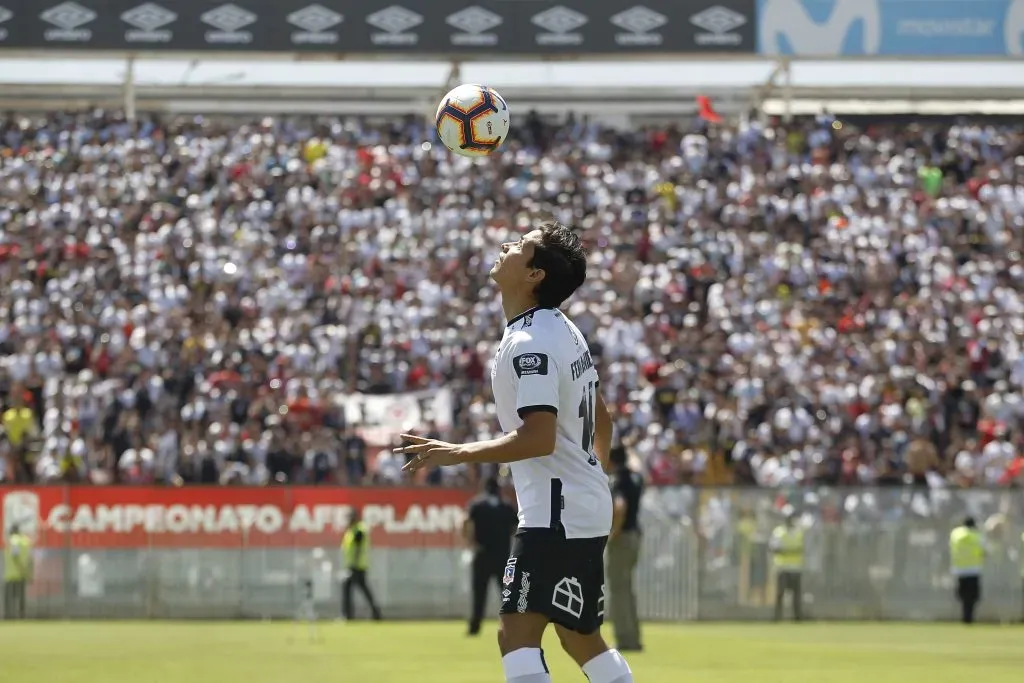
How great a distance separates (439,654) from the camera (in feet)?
60.8

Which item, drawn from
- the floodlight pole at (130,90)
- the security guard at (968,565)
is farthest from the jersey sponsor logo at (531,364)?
the floodlight pole at (130,90)

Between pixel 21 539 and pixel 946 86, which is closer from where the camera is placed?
pixel 21 539

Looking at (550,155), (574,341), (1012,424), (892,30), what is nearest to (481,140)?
(574,341)

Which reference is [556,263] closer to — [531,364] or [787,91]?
[531,364]

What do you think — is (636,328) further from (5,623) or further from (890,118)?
(890,118)

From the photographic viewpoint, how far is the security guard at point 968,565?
2595cm

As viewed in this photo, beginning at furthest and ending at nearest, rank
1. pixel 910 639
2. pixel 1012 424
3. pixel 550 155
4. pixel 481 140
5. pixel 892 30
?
1. pixel 892 30
2. pixel 550 155
3. pixel 1012 424
4. pixel 910 639
5. pixel 481 140

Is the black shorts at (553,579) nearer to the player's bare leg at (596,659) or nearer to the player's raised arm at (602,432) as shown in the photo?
the player's bare leg at (596,659)

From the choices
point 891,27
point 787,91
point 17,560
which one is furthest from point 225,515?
point 891,27

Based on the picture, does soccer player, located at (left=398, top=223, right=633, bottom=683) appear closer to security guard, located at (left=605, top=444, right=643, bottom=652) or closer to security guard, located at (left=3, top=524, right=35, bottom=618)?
security guard, located at (left=605, top=444, right=643, bottom=652)

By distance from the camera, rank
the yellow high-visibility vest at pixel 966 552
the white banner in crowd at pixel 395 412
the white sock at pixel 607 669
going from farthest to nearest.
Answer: the white banner in crowd at pixel 395 412
the yellow high-visibility vest at pixel 966 552
the white sock at pixel 607 669

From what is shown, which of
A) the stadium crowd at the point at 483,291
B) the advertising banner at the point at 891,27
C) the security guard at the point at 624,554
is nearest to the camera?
the security guard at the point at 624,554

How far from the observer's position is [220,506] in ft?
86.3

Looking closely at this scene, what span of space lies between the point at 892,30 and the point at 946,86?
2085 mm
